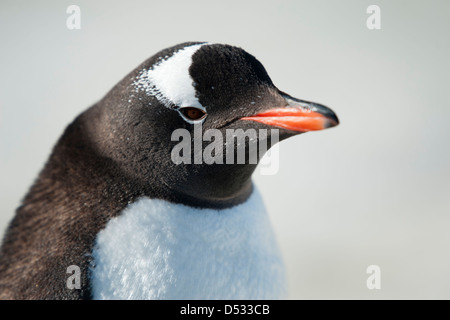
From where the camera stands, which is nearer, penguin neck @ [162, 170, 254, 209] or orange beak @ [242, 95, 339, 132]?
orange beak @ [242, 95, 339, 132]

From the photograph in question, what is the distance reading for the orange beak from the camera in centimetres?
102

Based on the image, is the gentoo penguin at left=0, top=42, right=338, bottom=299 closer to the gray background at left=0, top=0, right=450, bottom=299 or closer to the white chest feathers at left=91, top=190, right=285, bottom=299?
the white chest feathers at left=91, top=190, right=285, bottom=299

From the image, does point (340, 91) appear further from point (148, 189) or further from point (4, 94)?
point (148, 189)

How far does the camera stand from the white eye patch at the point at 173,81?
1056 millimetres

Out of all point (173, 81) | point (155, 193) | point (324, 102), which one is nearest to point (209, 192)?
point (155, 193)

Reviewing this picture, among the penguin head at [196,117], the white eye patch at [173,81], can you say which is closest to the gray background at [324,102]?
the penguin head at [196,117]

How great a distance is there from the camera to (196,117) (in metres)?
1.08

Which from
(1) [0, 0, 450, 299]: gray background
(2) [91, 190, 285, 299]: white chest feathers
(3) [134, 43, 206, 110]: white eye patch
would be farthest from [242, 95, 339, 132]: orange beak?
(1) [0, 0, 450, 299]: gray background

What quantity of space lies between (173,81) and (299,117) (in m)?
0.24

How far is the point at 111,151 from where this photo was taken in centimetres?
115

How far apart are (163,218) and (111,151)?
0.17 meters

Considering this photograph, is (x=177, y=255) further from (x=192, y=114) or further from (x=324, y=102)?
(x=324, y=102)

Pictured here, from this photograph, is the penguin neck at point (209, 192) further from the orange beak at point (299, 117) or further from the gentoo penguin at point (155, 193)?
the orange beak at point (299, 117)
